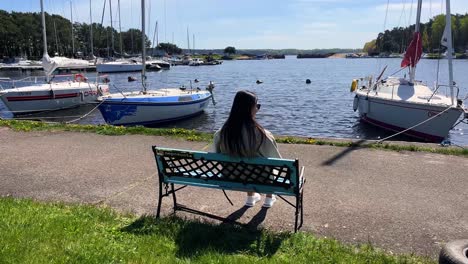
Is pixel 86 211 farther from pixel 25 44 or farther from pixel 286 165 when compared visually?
pixel 25 44

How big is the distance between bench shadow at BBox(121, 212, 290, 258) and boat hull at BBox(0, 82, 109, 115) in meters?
22.1

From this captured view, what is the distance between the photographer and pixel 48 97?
25.8 m

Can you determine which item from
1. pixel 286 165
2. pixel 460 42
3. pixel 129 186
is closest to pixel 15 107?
pixel 129 186

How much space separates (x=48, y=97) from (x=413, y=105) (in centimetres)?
1917

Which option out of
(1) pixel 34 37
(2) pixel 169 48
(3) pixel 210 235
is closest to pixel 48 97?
(3) pixel 210 235

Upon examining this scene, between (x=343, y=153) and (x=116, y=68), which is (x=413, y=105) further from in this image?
(x=116, y=68)

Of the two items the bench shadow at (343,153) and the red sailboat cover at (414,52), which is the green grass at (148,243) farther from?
the red sailboat cover at (414,52)

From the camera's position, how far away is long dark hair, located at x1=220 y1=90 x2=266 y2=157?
5.33 meters

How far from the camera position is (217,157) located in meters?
5.34

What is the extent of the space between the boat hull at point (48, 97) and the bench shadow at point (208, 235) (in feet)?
72.6

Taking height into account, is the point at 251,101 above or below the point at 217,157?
above

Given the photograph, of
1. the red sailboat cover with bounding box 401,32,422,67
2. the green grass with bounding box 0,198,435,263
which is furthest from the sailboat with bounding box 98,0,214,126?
the green grass with bounding box 0,198,435,263

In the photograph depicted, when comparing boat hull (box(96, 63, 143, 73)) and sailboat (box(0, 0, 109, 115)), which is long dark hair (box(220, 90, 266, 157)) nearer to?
sailboat (box(0, 0, 109, 115))

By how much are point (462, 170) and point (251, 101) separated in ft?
16.7
